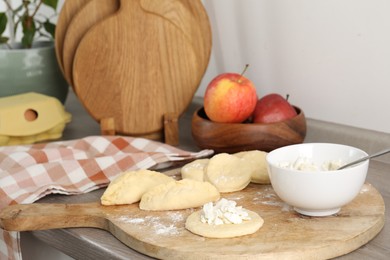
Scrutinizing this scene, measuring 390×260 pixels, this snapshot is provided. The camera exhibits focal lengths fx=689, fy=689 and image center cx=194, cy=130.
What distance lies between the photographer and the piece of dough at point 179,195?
0.91 m

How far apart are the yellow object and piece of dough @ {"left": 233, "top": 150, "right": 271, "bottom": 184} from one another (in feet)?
1.60

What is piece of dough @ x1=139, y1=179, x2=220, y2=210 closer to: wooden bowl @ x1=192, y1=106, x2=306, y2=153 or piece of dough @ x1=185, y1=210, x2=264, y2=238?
piece of dough @ x1=185, y1=210, x2=264, y2=238

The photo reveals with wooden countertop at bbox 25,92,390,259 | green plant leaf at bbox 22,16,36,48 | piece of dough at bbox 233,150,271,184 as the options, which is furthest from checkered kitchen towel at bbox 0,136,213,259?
green plant leaf at bbox 22,16,36,48

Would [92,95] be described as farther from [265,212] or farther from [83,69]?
[265,212]

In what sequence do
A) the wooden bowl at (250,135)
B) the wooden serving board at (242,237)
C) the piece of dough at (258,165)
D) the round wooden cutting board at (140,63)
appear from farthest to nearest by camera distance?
the round wooden cutting board at (140,63) → the wooden bowl at (250,135) → the piece of dough at (258,165) → the wooden serving board at (242,237)

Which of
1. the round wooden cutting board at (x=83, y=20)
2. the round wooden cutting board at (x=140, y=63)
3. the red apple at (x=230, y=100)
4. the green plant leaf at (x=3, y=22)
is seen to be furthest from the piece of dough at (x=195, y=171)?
the green plant leaf at (x=3, y=22)

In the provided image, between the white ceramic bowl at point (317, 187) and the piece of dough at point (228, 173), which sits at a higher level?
the white ceramic bowl at point (317, 187)

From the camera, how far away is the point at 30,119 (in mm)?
1388

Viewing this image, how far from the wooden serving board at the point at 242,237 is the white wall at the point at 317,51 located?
27 centimetres

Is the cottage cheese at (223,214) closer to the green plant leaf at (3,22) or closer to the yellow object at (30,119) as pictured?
the yellow object at (30,119)

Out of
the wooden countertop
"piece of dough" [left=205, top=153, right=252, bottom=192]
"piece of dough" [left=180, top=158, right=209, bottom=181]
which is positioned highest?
"piece of dough" [left=205, top=153, right=252, bottom=192]

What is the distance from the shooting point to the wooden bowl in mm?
1131

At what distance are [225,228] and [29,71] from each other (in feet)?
2.68

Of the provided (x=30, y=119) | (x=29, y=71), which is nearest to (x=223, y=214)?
(x=30, y=119)
